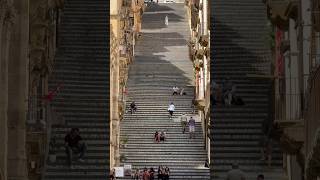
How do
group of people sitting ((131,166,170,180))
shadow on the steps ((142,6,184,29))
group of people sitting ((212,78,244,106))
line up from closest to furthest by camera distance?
group of people sitting ((212,78,244,106)), group of people sitting ((131,166,170,180)), shadow on the steps ((142,6,184,29))

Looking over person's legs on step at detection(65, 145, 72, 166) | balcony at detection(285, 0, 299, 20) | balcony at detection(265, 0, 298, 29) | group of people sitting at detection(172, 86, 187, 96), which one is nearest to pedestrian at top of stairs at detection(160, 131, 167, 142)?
group of people sitting at detection(172, 86, 187, 96)

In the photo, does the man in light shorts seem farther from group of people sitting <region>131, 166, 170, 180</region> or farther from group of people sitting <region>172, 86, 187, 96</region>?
group of people sitting <region>172, 86, 187, 96</region>

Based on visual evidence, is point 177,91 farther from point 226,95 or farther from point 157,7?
point 157,7

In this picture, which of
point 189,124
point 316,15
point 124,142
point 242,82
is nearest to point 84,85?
point 242,82

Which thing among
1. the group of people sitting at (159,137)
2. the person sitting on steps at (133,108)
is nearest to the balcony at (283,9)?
the group of people sitting at (159,137)

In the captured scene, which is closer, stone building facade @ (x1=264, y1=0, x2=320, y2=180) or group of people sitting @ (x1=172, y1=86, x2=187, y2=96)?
stone building facade @ (x1=264, y1=0, x2=320, y2=180)

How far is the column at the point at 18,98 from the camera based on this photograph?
27337 mm

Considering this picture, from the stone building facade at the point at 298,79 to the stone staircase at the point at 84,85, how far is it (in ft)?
21.0

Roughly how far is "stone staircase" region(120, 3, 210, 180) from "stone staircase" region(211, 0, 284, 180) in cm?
476

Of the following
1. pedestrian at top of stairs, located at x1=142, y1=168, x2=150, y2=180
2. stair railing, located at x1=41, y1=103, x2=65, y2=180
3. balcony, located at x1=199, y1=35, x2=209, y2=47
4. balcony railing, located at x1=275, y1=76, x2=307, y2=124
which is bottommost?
pedestrian at top of stairs, located at x1=142, y1=168, x2=150, y2=180

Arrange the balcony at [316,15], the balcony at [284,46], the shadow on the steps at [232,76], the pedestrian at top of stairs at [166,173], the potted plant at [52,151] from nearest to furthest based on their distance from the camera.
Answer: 1. the balcony at [316,15]
2. the balcony at [284,46]
3. the potted plant at [52,151]
4. the shadow on the steps at [232,76]
5. the pedestrian at top of stairs at [166,173]

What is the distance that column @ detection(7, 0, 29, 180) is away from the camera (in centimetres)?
2734

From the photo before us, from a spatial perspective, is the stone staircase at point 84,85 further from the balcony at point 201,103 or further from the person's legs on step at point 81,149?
the balcony at point 201,103

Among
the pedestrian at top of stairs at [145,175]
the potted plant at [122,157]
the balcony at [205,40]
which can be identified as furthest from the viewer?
the balcony at [205,40]
